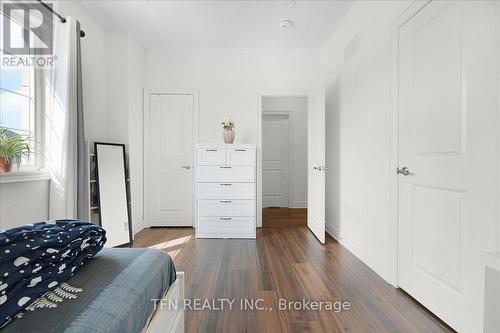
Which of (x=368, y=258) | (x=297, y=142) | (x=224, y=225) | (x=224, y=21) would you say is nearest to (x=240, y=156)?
(x=224, y=225)

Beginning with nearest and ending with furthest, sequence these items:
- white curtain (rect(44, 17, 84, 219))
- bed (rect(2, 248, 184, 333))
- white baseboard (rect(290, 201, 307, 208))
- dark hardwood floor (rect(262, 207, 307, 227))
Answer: bed (rect(2, 248, 184, 333)) < white curtain (rect(44, 17, 84, 219)) < dark hardwood floor (rect(262, 207, 307, 227)) < white baseboard (rect(290, 201, 307, 208))

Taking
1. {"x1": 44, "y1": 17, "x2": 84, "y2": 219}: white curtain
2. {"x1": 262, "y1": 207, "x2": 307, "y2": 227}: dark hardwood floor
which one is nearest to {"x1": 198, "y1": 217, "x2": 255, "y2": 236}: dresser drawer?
{"x1": 262, "y1": 207, "x2": 307, "y2": 227}: dark hardwood floor

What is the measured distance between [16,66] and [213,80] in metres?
2.34

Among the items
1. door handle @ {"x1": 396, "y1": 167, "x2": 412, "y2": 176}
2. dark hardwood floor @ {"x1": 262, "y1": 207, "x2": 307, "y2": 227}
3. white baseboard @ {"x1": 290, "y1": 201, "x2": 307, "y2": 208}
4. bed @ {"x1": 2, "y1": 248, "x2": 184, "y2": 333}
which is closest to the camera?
bed @ {"x1": 2, "y1": 248, "x2": 184, "y2": 333}

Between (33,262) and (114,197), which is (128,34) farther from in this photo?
(33,262)

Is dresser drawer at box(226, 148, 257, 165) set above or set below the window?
below

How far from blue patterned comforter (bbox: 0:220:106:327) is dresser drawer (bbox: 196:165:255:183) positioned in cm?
252

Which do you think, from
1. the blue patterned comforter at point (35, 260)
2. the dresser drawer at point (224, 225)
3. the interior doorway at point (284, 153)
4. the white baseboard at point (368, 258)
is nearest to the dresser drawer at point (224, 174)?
the dresser drawer at point (224, 225)

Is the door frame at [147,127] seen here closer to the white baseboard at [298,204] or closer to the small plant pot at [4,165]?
the small plant pot at [4,165]

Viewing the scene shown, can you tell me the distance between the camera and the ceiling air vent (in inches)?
108

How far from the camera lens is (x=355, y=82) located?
279 cm

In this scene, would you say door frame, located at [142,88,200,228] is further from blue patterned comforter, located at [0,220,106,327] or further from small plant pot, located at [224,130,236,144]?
blue patterned comforter, located at [0,220,106,327]

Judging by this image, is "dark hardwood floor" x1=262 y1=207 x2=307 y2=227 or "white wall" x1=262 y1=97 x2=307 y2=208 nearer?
"dark hardwood floor" x1=262 y1=207 x2=307 y2=227

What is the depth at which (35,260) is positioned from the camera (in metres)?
0.71
